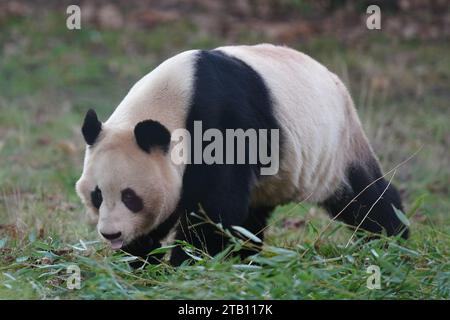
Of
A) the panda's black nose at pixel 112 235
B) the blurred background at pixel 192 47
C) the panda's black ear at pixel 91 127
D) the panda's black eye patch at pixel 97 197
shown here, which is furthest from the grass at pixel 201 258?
the panda's black ear at pixel 91 127

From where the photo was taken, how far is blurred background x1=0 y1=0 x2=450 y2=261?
9625mm

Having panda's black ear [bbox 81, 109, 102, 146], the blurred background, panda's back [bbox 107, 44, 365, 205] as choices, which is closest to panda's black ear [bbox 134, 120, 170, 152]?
panda's back [bbox 107, 44, 365, 205]

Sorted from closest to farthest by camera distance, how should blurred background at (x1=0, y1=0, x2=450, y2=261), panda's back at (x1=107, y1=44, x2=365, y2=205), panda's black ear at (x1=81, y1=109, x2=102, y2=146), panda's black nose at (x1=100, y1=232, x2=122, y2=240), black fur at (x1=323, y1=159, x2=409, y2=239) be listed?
panda's black nose at (x1=100, y1=232, x2=122, y2=240) < panda's black ear at (x1=81, y1=109, x2=102, y2=146) < panda's back at (x1=107, y1=44, x2=365, y2=205) < black fur at (x1=323, y1=159, x2=409, y2=239) < blurred background at (x1=0, y1=0, x2=450, y2=261)

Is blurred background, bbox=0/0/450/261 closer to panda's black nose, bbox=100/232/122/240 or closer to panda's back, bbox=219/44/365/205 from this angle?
panda's back, bbox=219/44/365/205

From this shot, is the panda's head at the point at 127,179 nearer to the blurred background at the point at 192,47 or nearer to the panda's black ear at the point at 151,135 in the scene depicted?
the panda's black ear at the point at 151,135

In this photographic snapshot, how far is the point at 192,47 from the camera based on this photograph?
43.3 ft

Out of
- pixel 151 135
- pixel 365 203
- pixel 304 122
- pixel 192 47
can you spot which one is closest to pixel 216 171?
pixel 151 135

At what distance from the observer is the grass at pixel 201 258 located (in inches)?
→ 189

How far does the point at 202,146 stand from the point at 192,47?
7.85m

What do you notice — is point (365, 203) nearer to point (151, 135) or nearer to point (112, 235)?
point (151, 135)

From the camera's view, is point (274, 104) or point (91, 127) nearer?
point (91, 127)

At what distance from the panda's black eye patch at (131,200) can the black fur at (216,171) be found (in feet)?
1.16

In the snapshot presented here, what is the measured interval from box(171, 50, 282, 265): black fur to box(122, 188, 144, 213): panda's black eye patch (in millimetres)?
354
